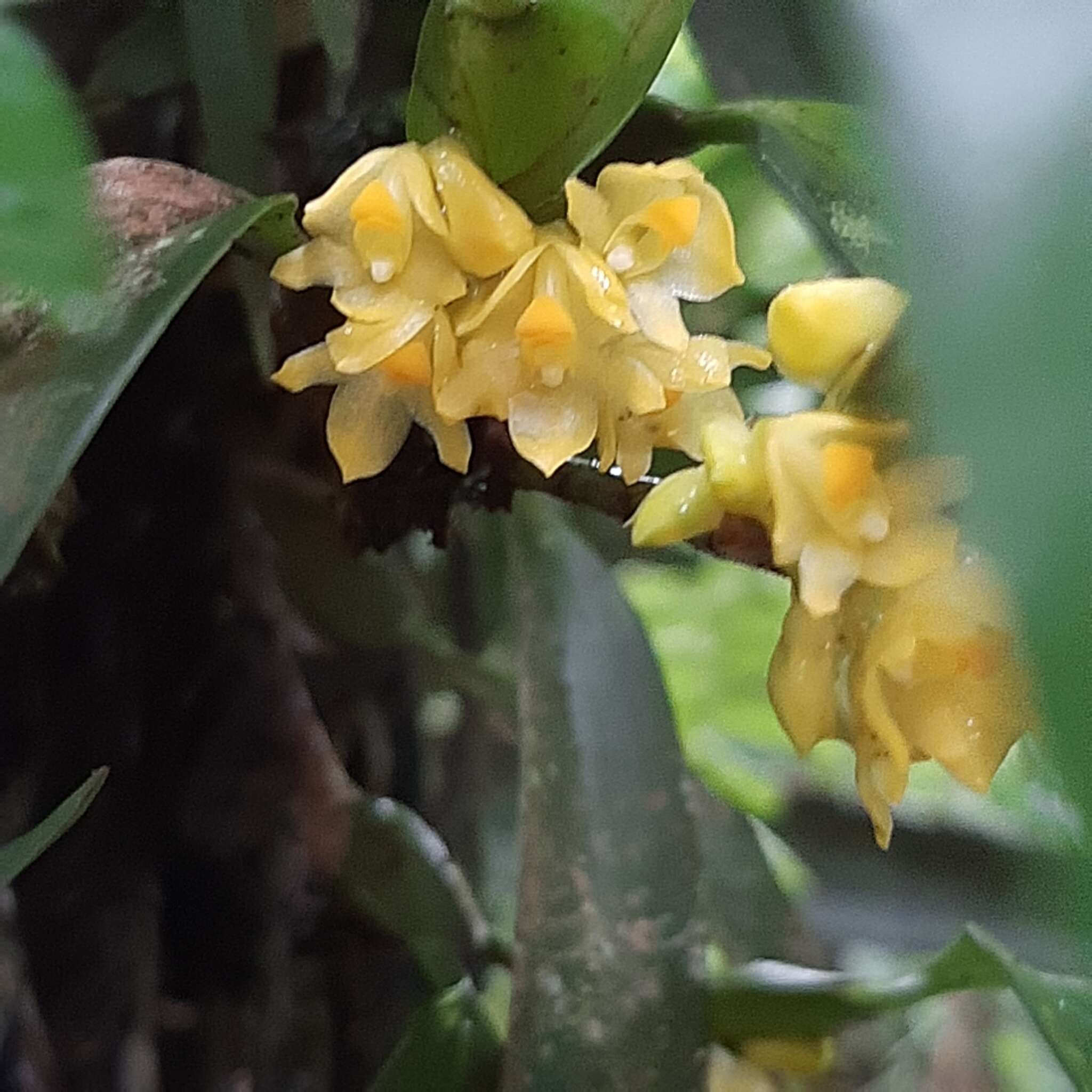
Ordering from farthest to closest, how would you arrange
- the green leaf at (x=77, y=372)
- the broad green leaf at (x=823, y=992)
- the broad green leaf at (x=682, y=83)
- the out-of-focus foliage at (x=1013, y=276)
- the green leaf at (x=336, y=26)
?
the broad green leaf at (x=682, y=83) → the broad green leaf at (x=823, y=992) → the green leaf at (x=336, y=26) → the green leaf at (x=77, y=372) → the out-of-focus foliage at (x=1013, y=276)

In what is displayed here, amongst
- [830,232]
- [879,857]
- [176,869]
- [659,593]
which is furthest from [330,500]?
[659,593]

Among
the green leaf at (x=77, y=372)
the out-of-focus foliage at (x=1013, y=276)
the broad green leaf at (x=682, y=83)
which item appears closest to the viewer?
the out-of-focus foliage at (x=1013, y=276)

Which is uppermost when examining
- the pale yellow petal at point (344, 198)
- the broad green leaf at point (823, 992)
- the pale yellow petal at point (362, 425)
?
the pale yellow petal at point (344, 198)

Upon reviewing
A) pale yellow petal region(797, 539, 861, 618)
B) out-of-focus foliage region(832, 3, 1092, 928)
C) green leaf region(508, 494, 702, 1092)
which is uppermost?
out-of-focus foliage region(832, 3, 1092, 928)

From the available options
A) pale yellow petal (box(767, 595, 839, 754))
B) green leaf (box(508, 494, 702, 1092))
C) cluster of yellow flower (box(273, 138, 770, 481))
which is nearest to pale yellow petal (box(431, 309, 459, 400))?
cluster of yellow flower (box(273, 138, 770, 481))

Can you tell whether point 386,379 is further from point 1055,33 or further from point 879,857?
point 879,857

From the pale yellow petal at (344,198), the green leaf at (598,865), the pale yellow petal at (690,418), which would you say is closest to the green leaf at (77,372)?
the pale yellow petal at (344,198)

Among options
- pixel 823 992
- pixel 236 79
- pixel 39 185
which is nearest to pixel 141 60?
pixel 236 79

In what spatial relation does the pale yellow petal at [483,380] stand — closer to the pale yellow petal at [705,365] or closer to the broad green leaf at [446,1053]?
the pale yellow petal at [705,365]

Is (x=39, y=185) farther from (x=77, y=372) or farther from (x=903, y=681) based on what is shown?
(x=903, y=681)

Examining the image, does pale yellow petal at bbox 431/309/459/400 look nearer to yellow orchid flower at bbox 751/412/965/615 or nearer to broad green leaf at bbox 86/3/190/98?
yellow orchid flower at bbox 751/412/965/615
